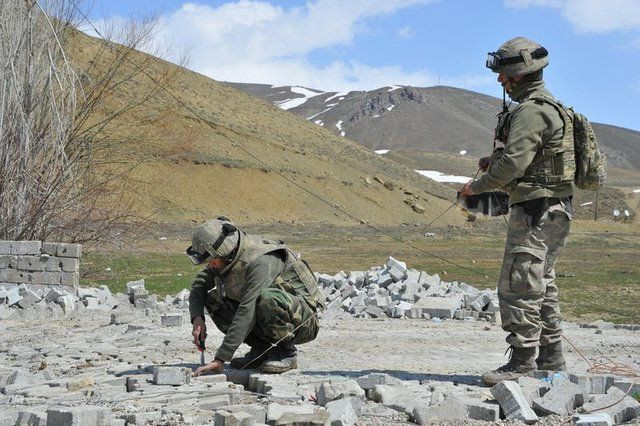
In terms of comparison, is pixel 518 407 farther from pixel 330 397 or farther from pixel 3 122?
pixel 3 122

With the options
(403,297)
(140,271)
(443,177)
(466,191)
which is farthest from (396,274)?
(443,177)

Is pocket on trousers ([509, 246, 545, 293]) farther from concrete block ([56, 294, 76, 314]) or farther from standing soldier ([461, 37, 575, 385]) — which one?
concrete block ([56, 294, 76, 314])

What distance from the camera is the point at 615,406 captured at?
5.38 meters

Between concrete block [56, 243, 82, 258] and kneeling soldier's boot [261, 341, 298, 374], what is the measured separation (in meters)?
7.50

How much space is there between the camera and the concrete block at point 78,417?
16.2ft

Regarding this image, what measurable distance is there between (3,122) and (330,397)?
1173 cm

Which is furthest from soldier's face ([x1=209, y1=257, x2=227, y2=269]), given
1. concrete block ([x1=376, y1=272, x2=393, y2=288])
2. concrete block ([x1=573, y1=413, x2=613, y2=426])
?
concrete block ([x1=376, y1=272, x2=393, y2=288])

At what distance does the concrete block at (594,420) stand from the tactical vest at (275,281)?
246 cm

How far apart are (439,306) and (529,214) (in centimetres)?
562

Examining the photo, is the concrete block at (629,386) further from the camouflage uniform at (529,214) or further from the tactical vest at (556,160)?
the tactical vest at (556,160)

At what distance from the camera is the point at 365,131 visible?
184125 millimetres

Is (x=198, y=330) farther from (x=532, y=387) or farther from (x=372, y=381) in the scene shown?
(x=532, y=387)

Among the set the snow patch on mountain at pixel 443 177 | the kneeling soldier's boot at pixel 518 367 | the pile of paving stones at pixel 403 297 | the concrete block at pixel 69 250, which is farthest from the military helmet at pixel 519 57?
the snow patch on mountain at pixel 443 177

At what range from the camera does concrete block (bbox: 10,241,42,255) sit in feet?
44.5
